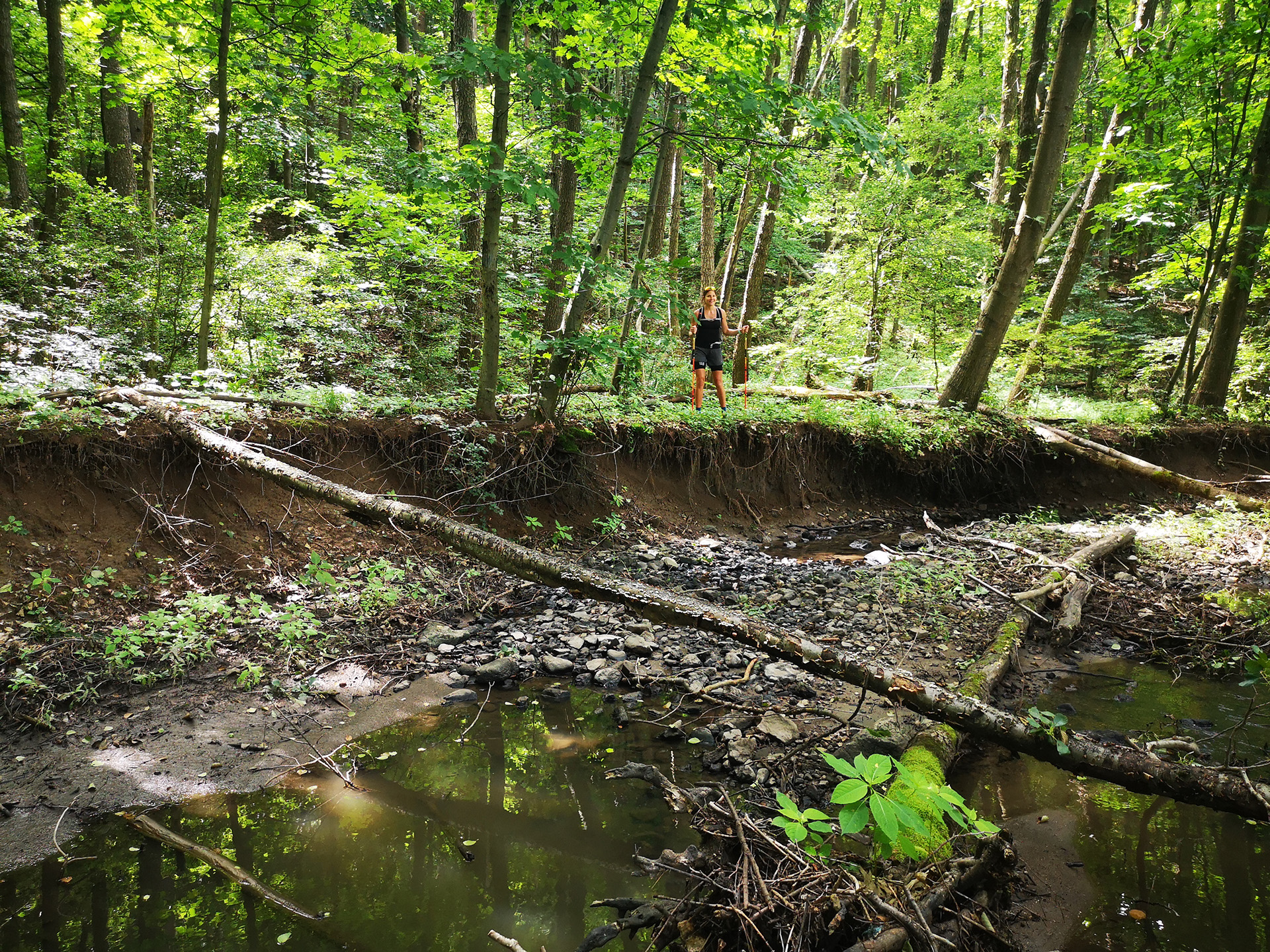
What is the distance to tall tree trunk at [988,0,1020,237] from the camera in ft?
49.9

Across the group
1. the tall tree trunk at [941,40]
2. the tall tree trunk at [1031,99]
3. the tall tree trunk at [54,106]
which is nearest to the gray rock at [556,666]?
the tall tree trunk at [54,106]

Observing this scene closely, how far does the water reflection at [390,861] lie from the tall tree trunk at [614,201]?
449 cm

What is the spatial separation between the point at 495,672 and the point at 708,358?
6.22 meters

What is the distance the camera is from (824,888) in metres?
2.21

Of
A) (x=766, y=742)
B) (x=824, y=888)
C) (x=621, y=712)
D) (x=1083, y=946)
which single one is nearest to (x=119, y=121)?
(x=621, y=712)

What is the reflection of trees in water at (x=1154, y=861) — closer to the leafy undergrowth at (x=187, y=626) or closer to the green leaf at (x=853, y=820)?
the green leaf at (x=853, y=820)

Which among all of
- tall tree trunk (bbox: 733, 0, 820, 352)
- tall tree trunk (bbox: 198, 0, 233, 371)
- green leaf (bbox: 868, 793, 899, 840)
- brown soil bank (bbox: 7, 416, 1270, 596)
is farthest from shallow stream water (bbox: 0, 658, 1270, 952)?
tall tree trunk (bbox: 733, 0, 820, 352)

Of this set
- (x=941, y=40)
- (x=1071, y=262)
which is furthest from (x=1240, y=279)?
(x=941, y=40)

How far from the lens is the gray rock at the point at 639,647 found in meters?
5.61

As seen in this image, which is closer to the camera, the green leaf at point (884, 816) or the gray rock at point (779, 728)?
the green leaf at point (884, 816)

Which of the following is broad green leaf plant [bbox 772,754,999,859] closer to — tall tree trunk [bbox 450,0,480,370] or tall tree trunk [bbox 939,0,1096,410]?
tall tree trunk [bbox 450,0,480,370]

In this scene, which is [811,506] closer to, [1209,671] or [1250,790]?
[1209,671]

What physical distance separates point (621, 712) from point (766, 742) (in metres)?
1.11

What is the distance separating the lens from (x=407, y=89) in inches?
297
